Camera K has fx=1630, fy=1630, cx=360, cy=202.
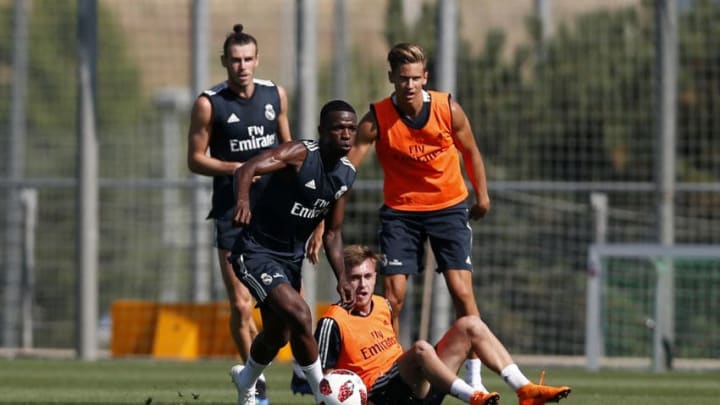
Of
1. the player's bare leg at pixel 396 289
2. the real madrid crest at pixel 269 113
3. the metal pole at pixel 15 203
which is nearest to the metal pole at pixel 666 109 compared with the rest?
the player's bare leg at pixel 396 289

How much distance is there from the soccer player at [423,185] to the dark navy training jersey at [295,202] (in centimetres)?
129

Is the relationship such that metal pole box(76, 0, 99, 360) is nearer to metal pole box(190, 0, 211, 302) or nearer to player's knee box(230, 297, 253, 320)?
metal pole box(190, 0, 211, 302)

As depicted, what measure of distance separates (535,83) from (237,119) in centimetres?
831

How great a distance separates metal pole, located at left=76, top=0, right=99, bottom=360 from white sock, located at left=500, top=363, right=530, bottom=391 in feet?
30.4

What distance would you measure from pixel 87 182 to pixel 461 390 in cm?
946

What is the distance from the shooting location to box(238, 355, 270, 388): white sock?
31.2 ft

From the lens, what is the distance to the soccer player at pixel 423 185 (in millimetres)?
10562

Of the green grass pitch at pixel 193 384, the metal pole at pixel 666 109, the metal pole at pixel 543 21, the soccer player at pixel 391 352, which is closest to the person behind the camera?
the soccer player at pixel 391 352

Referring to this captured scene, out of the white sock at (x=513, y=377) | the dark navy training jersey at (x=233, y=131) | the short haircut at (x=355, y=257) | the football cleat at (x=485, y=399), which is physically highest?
the dark navy training jersey at (x=233, y=131)

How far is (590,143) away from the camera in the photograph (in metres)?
18.5

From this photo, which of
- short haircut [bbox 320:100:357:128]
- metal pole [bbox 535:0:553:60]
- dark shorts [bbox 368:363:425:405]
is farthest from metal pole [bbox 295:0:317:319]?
dark shorts [bbox 368:363:425:405]

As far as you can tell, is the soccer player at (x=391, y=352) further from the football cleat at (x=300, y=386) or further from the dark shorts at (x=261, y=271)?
the football cleat at (x=300, y=386)

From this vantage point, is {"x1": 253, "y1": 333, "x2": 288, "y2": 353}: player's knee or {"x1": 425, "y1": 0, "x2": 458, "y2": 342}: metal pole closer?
{"x1": 253, "y1": 333, "x2": 288, "y2": 353}: player's knee

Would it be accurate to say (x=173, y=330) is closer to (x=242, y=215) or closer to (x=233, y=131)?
(x=233, y=131)
